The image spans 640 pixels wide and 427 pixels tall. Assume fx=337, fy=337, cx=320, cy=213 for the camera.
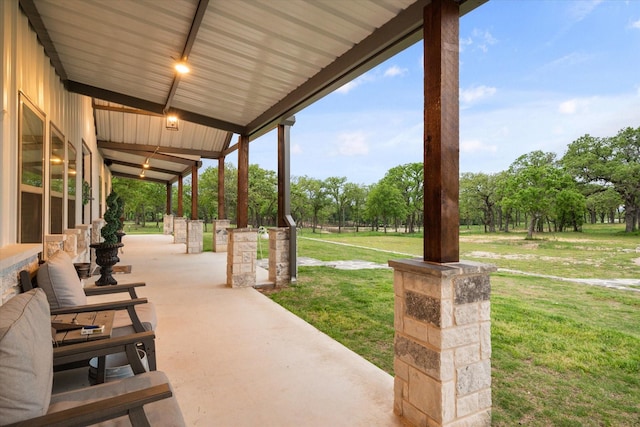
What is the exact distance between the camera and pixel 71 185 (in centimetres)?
562

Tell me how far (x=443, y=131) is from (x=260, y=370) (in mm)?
2222

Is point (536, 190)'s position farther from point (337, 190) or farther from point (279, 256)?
point (279, 256)

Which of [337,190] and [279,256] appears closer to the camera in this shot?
[279,256]

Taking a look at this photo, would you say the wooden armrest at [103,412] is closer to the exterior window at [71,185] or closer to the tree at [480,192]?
the exterior window at [71,185]

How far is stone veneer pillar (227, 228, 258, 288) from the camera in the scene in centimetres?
564

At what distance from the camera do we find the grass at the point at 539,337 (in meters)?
2.31

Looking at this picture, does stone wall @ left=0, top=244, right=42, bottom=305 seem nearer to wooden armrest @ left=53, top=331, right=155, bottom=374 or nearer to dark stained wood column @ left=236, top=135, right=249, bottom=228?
wooden armrest @ left=53, top=331, right=155, bottom=374

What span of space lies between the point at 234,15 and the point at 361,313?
3615 millimetres

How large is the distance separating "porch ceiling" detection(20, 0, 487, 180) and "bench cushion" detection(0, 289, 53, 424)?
8.36ft

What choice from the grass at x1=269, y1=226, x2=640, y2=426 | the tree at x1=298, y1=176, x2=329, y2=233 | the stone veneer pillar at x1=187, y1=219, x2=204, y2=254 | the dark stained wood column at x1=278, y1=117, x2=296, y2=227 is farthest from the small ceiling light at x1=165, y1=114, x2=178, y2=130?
the tree at x1=298, y1=176, x2=329, y2=233

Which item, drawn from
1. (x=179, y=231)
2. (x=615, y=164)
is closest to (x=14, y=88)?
(x=179, y=231)

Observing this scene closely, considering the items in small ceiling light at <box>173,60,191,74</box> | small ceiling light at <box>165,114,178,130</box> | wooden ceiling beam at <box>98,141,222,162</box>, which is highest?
wooden ceiling beam at <box>98,141,222,162</box>

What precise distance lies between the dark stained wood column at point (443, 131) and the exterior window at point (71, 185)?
578 cm

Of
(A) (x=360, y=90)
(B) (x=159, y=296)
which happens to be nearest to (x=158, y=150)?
(B) (x=159, y=296)
